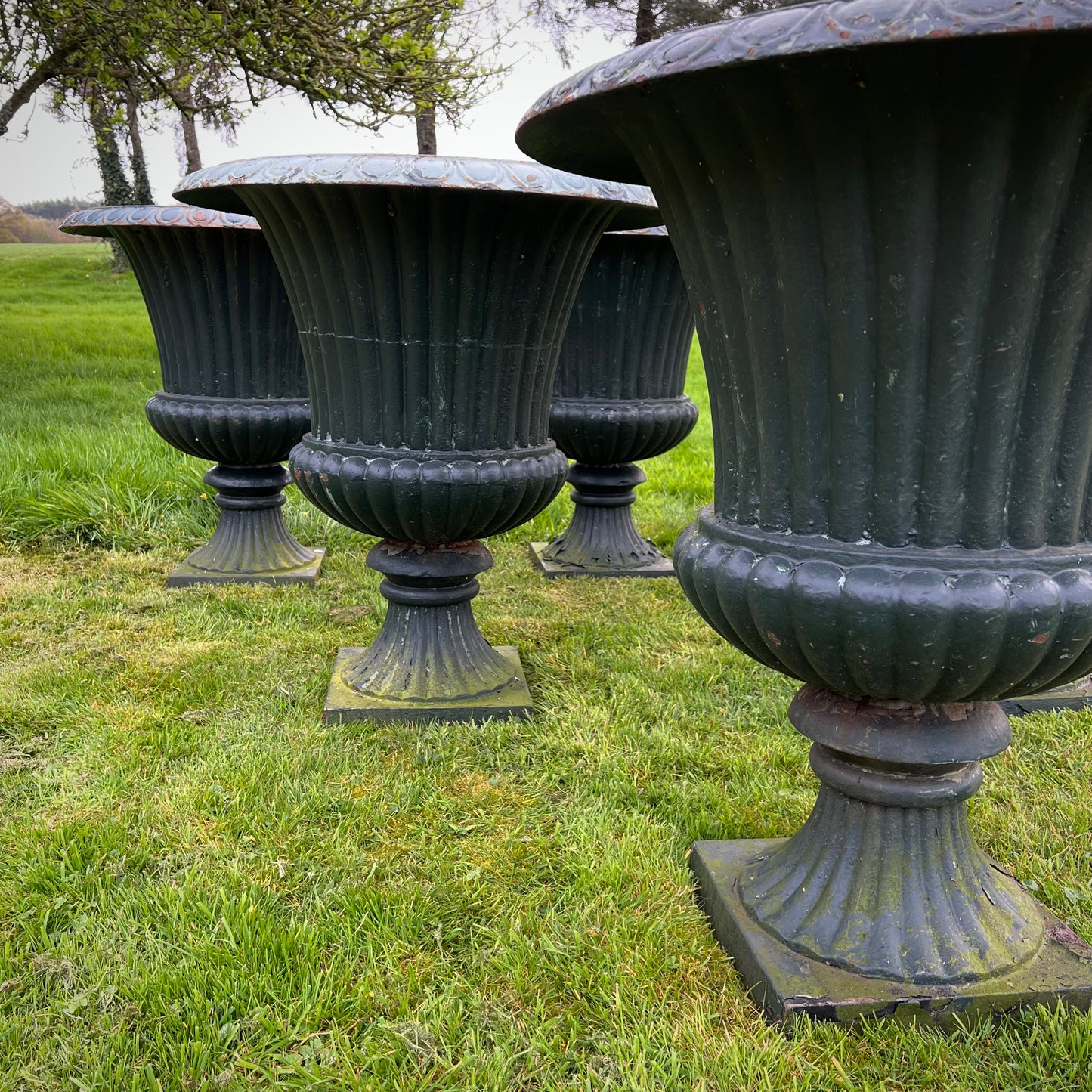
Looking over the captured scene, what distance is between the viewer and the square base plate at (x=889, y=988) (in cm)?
134

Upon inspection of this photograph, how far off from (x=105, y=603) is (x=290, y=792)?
1.67 m

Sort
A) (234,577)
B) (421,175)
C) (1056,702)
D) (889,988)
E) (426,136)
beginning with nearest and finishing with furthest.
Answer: (889,988), (421,175), (1056,702), (234,577), (426,136)

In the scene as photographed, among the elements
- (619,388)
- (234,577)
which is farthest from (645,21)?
(234,577)

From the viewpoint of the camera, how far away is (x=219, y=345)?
3.26 meters

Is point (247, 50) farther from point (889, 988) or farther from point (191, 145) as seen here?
point (191, 145)

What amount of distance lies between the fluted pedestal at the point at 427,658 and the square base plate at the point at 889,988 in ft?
3.59

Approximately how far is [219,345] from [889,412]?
8.75 ft

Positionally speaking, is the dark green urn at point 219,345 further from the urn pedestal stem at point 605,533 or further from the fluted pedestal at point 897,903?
the fluted pedestal at point 897,903

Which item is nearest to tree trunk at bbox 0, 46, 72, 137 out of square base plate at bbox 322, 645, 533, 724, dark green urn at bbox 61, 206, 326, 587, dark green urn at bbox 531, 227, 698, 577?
dark green urn at bbox 61, 206, 326, 587

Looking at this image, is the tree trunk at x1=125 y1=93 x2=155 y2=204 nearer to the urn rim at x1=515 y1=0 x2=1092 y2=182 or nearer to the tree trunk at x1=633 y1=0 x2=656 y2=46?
the tree trunk at x1=633 y1=0 x2=656 y2=46

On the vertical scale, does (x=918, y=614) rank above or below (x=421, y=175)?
below

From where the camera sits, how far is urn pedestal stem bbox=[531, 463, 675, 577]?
3875mm

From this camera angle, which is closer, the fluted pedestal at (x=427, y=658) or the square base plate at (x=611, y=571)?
the fluted pedestal at (x=427, y=658)

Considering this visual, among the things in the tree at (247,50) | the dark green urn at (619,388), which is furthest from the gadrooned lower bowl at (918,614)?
the tree at (247,50)
